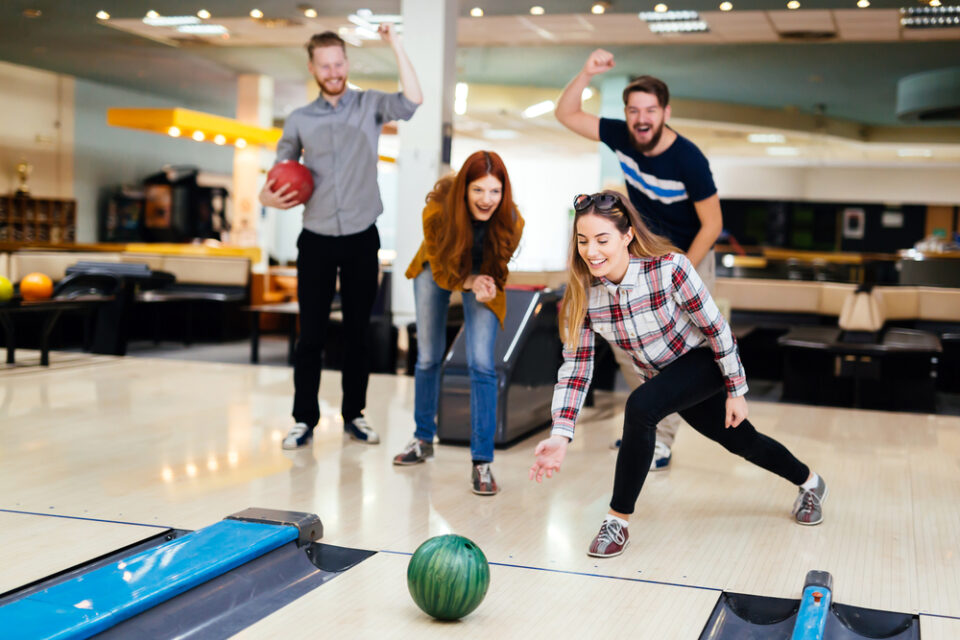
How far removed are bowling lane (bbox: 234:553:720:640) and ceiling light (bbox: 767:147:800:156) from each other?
11.2m

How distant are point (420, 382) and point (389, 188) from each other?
30.7ft

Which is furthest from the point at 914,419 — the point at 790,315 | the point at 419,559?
the point at 419,559

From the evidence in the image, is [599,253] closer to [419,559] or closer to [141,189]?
[419,559]

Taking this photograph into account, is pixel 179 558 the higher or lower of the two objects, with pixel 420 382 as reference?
lower

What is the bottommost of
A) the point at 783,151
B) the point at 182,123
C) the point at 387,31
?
the point at 387,31

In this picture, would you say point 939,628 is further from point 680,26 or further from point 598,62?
point 680,26

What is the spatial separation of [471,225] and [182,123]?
821cm

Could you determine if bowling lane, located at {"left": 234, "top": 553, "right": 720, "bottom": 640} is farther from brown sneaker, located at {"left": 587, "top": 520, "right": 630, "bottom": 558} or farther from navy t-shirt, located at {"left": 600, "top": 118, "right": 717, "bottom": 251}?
navy t-shirt, located at {"left": 600, "top": 118, "right": 717, "bottom": 251}

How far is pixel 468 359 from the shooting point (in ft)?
10.8

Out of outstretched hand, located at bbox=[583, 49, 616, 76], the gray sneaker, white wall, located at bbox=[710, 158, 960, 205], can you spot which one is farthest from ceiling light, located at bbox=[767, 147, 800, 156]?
the gray sneaker

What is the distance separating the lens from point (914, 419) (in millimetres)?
5031

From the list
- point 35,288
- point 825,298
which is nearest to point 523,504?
point 35,288

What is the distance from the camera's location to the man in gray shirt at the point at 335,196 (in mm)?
3707

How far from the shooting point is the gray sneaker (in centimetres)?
295
